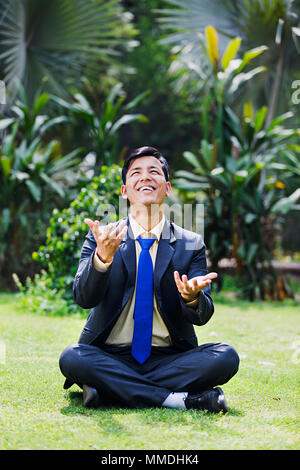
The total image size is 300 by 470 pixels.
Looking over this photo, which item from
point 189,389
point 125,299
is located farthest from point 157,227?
point 189,389

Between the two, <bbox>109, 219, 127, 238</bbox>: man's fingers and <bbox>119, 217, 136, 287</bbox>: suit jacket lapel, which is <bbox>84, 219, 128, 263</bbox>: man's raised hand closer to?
<bbox>109, 219, 127, 238</bbox>: man's fingers

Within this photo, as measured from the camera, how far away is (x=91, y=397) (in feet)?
8.85

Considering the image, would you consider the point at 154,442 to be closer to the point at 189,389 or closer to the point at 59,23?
the point at 189,389

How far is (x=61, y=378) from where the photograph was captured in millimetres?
3336

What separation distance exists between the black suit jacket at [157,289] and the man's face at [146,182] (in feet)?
0.70

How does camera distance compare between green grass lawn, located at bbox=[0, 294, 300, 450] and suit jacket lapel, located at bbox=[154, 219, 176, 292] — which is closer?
green grass lawn, located at bbox=[0, 294, 300, 450]

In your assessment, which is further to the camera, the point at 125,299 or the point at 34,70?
the point at 34,70

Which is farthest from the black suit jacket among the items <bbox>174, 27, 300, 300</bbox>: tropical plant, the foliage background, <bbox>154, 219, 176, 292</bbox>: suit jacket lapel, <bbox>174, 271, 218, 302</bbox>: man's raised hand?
<bbox>174, 27, 300, 300</bbox>: tropical plant

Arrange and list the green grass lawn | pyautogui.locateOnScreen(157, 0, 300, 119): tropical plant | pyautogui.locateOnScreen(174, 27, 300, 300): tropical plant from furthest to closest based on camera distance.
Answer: pyautogui.locateOnScreen(157, 0, 300, 119): tropical plant → pyautogui.locateOnScreen(174, 27, 300, 300): tropical plant → the green grass lawn

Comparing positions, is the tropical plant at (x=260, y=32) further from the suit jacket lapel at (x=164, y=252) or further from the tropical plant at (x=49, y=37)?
the suit jacket lapel at (x=164, y=252)

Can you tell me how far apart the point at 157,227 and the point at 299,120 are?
312 inches

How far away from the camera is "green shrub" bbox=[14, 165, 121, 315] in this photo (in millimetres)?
5801

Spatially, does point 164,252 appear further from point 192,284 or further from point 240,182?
point 240,182

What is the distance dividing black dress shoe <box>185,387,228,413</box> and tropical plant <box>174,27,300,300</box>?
4.29 meters
